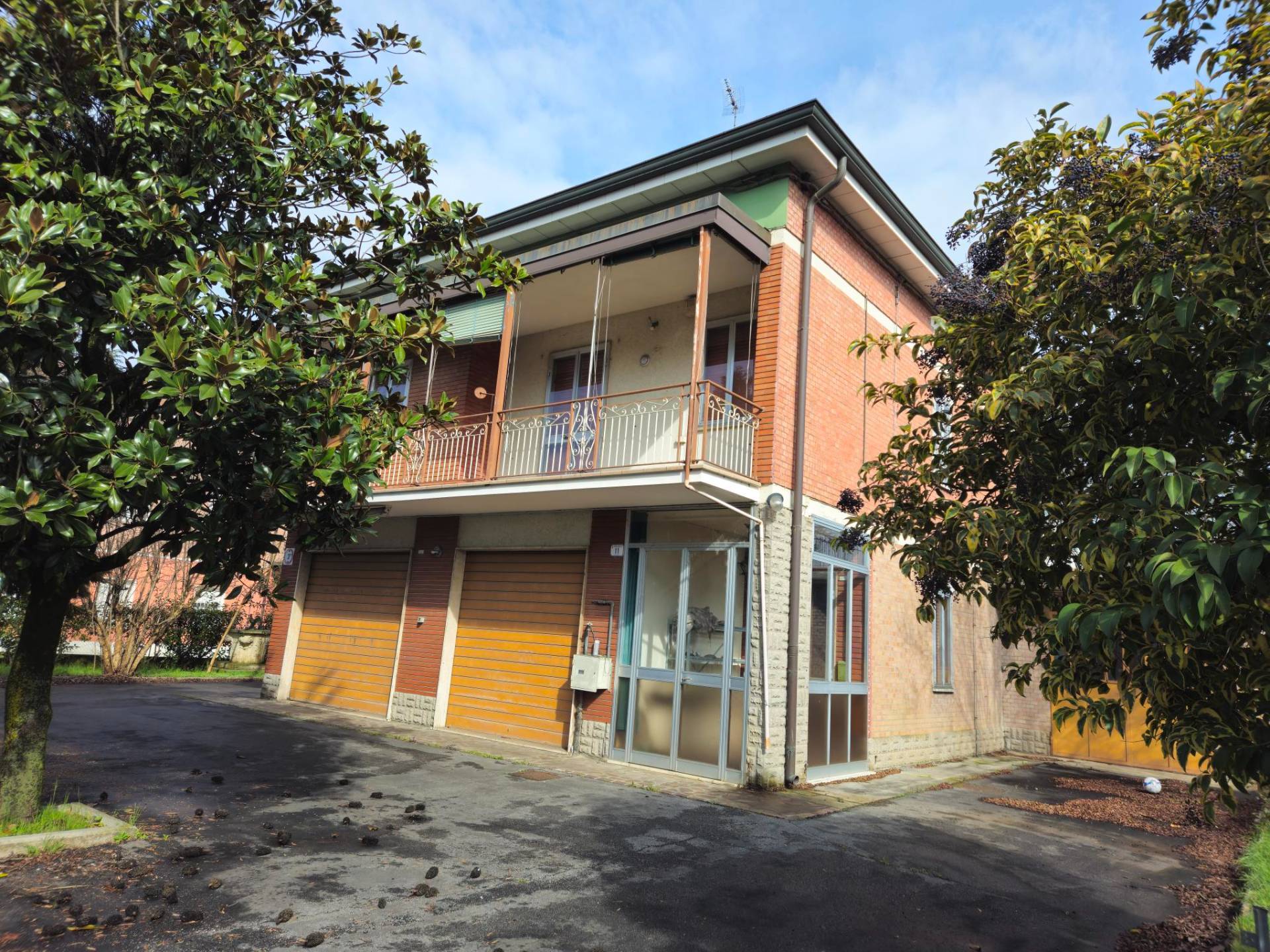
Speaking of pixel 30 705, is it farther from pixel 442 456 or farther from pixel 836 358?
pixel 836 358

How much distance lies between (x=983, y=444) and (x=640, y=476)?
5.49 meters

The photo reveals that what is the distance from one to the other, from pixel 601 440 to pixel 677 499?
4.51ft

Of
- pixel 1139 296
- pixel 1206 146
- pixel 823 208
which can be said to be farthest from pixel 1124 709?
pixel 823 208

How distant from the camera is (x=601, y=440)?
1049cm

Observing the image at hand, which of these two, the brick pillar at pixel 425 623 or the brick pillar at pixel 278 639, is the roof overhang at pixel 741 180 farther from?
the brick pillar at pixel 278 639

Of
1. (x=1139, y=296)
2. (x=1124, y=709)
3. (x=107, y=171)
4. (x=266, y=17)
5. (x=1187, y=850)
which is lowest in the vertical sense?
(x=1187, y=850)

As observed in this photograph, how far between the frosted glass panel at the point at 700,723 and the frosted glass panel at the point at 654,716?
201 mm

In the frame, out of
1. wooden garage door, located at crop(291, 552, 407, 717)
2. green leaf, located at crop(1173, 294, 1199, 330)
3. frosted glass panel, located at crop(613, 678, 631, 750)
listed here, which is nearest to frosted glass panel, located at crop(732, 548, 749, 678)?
frosted glass panel, located at crop(613, 678, 631, 750)

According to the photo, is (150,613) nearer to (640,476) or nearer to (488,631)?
(488,631)

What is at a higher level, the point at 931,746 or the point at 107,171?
the point at 107,171

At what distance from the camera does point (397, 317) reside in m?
5.32

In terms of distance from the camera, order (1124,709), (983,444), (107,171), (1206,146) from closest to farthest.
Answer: (1124,709) < (1206,146) < (983,444) < (107,171)

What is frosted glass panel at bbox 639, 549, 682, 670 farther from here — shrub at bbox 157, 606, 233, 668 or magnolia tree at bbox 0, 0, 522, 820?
shrub at bbox 157, 606, 233, 668

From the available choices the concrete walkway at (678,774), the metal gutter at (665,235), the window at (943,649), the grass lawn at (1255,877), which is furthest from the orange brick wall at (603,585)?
the grass lawn at (1255,877)
